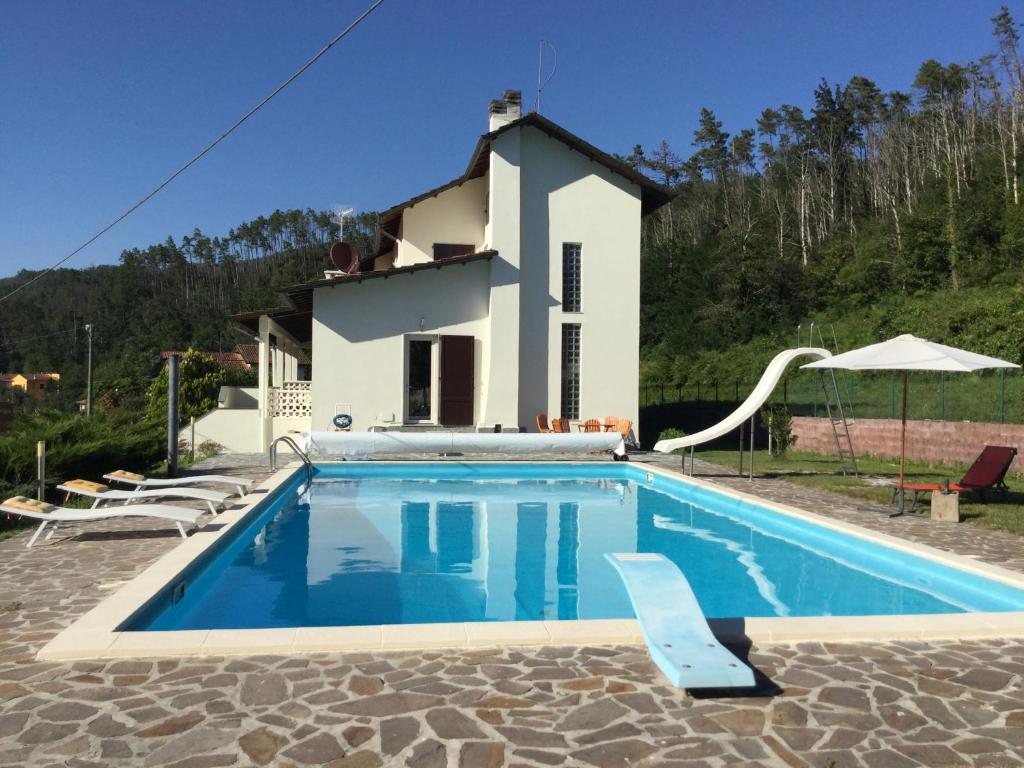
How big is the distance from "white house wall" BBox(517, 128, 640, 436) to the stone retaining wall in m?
4.56

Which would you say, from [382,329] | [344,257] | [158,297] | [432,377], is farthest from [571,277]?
[158,297]

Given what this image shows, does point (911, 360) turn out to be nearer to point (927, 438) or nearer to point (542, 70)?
point (927, 438)

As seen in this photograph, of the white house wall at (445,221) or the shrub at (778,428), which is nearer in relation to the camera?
the shrub at (778,428)

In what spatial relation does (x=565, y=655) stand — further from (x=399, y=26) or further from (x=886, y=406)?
(x=886, y=406)

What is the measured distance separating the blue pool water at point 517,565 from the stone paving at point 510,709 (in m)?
1.39

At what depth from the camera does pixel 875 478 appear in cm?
1313

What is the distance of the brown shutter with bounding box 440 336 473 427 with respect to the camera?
18.7 metres

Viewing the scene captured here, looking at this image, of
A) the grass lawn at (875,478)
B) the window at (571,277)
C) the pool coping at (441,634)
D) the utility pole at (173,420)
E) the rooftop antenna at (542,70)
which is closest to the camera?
the pool coping at (441,634)

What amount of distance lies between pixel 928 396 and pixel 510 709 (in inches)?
686

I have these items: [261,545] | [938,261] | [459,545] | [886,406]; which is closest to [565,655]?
[459,545]

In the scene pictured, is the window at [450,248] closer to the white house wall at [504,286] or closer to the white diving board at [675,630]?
the white house wall at [504,286]

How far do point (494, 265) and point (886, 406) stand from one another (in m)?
9.93

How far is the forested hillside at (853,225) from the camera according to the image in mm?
30188

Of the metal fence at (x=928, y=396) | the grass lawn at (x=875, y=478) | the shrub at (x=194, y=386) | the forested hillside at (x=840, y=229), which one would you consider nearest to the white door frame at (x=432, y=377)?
the grass lawn at (x=875, y=478)
